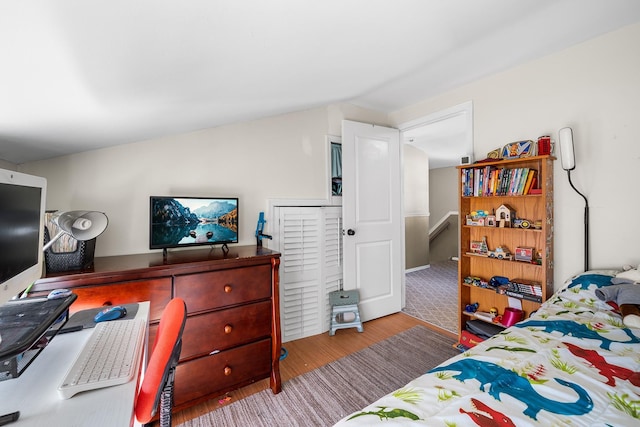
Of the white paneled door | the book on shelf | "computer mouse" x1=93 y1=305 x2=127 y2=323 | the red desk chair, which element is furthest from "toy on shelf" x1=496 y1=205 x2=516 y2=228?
"computer mouse" x1=93 y1=305 x2=127 y2=323

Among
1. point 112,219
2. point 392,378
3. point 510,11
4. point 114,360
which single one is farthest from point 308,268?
point 510,11

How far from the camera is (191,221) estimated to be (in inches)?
72.6

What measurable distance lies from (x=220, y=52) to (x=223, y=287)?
124 cm

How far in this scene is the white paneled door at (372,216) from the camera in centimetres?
264

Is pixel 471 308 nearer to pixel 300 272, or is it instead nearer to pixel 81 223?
pixel 300 272

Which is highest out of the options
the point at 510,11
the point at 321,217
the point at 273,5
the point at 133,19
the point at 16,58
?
the point at 510,11

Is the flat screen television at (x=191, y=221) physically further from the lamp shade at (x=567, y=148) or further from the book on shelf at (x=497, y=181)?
the lamp shade at (x=567, y=148)

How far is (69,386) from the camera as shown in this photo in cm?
64

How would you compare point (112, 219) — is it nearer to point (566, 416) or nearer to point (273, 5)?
point (273, 5)

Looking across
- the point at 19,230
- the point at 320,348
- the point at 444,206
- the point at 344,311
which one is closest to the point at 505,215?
the point at 344,311

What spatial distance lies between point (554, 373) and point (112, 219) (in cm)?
245

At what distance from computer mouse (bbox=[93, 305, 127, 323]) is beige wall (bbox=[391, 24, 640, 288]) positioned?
9.03 ft

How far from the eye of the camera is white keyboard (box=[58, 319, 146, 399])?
67 cm

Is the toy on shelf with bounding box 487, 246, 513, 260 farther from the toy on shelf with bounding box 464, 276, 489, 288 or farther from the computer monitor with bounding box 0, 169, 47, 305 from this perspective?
the computer monitor with bounding box 0, 169, 47, 305
